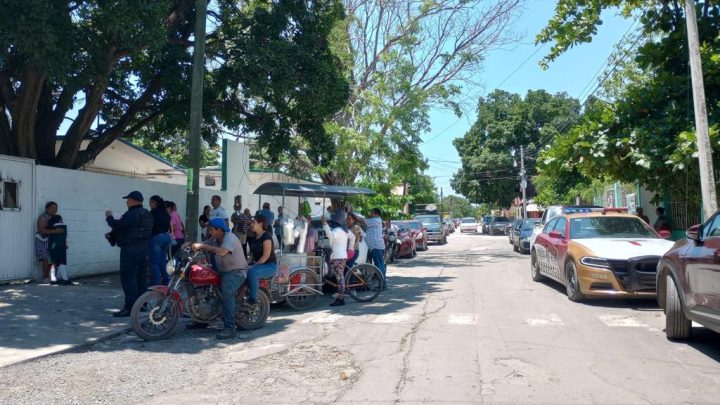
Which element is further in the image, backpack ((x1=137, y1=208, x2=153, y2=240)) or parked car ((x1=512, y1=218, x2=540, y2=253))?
parked car ((x1=512, y1=218, x2=540, y2=253))

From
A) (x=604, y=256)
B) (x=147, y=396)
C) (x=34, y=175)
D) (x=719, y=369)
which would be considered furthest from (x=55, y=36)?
(x=719, y=369)

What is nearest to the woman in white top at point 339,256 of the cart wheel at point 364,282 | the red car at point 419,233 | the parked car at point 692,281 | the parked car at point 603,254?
the cart wheel at point 364,282

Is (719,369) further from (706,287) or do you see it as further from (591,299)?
(591,299)

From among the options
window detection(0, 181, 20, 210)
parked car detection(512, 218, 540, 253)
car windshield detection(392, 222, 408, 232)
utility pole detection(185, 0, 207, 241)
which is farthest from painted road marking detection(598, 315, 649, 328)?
parked car detection(512, 218, 540, 253)

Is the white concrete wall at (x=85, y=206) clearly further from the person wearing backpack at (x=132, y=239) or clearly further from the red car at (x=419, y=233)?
the red car at (x=419, y=233)

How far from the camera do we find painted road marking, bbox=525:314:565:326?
8.83 m

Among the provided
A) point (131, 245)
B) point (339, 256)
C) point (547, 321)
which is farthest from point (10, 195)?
point (547, 321)

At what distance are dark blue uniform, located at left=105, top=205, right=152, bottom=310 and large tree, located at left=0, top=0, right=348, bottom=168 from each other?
319 centimetres

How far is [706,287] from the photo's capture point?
6.45 meters

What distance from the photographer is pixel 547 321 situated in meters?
9.04

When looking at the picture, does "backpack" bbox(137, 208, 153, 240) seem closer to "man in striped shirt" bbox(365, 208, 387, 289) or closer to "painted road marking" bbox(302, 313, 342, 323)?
"painted road marking" bbox(302, 313, 342, 323)

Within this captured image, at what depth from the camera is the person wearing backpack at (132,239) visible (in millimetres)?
9031

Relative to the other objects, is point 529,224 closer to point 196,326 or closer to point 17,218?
point 196,326

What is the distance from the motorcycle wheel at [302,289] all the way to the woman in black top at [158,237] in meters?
2.20
